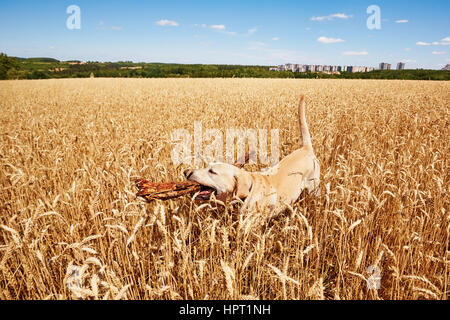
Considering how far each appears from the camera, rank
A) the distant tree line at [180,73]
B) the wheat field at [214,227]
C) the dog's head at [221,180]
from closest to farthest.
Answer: the wheat field at [214,227] → the dog's head at [221,180] → the distant tree line at [180,73]

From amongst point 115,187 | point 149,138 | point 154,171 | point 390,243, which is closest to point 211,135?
point 149,138

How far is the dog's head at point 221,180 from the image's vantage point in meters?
2.34

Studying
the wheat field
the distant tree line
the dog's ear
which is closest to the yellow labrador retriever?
the dog's ear

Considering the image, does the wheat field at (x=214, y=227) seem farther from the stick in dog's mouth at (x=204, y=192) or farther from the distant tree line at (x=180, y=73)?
the distant tree line at (x=180, y=73)

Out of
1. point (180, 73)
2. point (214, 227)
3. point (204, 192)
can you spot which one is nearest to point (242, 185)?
point (204, 192)

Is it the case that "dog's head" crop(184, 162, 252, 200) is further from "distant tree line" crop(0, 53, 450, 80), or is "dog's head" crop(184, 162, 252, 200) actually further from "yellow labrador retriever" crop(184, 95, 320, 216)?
"distant tree line" crop(0, 53, 450, 80)

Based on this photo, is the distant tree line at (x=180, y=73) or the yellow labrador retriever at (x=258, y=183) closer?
the yellow labrador retriever at (x=258, y=183)

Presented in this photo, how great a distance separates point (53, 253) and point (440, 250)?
3.57 metres

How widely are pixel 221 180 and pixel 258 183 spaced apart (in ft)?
1.53

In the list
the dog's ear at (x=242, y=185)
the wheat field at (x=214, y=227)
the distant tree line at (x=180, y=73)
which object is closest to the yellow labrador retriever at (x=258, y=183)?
the dog's ear at (x=242, y=185)

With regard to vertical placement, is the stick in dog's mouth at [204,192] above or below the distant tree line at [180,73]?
below

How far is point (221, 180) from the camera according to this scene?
237 centimetres

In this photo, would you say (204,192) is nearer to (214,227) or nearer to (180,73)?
(214,227)
